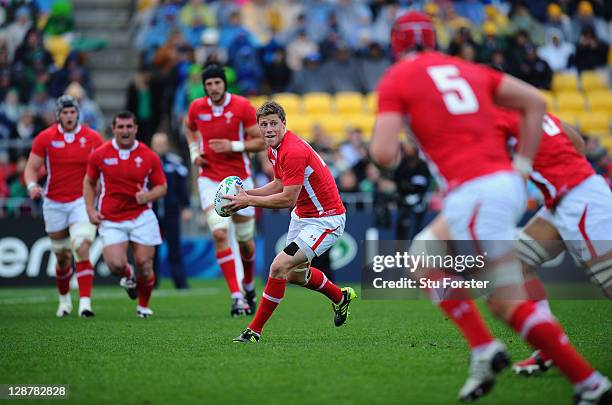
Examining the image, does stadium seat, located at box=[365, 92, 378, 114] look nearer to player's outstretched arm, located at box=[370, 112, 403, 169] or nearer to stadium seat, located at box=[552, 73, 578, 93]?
stadium seat, located at box=[552, 73, 578, 93]

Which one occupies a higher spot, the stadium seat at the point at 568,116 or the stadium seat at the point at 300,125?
the stadium seat at the point at 300,125

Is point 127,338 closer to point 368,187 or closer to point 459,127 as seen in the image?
point 459,127

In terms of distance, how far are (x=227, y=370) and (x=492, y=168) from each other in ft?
9.00

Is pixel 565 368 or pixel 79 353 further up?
pixel 565 368

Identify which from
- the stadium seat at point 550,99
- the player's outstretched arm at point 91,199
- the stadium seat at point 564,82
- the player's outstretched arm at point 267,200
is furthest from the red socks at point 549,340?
the stadium seat at point 564,82

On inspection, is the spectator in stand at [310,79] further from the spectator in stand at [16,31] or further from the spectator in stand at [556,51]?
the spectator in stand at [16,31]

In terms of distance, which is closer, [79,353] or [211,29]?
[79,353]

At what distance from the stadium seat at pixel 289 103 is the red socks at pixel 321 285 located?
13096mm

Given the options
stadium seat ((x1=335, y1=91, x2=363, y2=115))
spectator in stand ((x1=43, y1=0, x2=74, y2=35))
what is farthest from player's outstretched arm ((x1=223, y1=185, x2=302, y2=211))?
spectator in stand ((x1=43, y1=0, x2=74, y2=35))

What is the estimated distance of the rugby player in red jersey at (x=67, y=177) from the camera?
526 inches

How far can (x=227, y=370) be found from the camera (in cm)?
789

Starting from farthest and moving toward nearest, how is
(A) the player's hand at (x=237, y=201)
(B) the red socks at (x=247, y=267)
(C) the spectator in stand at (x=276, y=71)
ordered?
1. (C) the spectator in stand at (x=276, y=71)
2. (B) the red socks at (x=247, y=267)
3. (A) the player's hand at (x=237, y=201)

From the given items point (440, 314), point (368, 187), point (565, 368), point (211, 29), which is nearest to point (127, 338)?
point (440, 314)

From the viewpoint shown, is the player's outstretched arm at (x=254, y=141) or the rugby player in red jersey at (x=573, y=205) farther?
the player's outstretched arm at (x=254, y=141)
